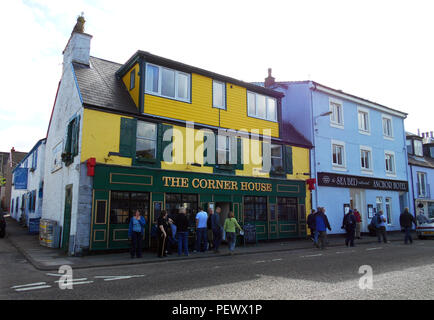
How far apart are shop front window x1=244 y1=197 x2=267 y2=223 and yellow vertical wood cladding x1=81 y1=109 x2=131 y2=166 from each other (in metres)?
6.76

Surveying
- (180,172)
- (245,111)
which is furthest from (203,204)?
(245,111)

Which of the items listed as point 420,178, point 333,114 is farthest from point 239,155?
point 420,178

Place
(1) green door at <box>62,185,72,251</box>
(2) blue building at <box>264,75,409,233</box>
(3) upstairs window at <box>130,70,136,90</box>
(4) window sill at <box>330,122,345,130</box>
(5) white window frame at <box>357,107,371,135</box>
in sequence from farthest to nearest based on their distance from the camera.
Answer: (5) white window frame at <box>357,107,371,135</box>, (4) window sill at <box>330,122,345,130</box>, (2) blue building at <box>264,75,409,233</box>, (3) upstairs window at <box>130,70,136,90</box>, (1) green door at <box>62,185,72,251</box>

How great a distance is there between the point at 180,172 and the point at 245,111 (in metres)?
5.64

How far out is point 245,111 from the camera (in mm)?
18688

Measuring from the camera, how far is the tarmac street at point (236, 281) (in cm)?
632

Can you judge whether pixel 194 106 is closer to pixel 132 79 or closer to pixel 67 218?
pixel 132 79

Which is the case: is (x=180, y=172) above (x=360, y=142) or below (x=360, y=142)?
below

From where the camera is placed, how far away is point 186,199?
1566 centimetres

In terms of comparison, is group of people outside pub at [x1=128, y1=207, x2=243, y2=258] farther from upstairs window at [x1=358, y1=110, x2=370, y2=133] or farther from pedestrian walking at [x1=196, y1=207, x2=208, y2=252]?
upstairs window at [x1=358, y1=110, x2=370, y2=133]

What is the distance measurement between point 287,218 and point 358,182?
23.9ft

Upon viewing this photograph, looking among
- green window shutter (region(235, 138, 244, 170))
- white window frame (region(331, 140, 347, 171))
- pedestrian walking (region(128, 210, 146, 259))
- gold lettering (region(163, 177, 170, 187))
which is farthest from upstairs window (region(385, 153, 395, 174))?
pedestrian walking (region(128, 210, 146, 259))

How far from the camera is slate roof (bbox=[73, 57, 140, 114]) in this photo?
46.2 feet

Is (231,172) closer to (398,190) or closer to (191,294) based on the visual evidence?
(191,294)
